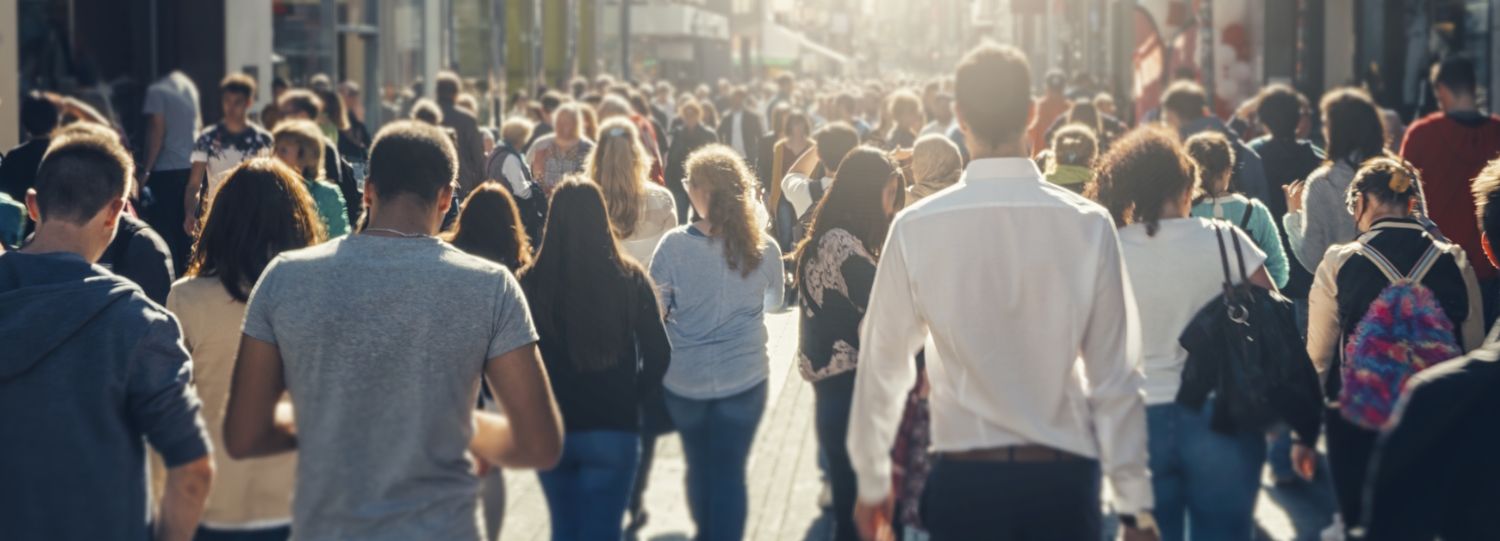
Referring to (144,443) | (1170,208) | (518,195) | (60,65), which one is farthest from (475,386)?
(60,65)

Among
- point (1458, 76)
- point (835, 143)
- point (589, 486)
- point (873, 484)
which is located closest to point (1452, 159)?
point (1458, 76)

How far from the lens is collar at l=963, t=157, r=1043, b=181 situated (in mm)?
3963

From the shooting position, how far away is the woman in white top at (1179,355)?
16.9 ft

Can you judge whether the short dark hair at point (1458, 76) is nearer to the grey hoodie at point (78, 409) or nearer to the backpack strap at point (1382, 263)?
the backpack strap at point (1382, 263)

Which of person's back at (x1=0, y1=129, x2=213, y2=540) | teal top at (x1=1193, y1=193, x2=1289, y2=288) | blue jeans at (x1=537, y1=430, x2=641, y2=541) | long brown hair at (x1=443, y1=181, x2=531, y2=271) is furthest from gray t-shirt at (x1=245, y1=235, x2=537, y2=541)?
teal top at (x1=1193, y1=193, x2=1289, y2=288)

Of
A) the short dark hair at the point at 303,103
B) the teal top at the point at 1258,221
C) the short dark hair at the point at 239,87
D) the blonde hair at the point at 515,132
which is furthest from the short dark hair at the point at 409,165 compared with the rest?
the blonde hair at the point at 515,132

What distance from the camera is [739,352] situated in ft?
21.3

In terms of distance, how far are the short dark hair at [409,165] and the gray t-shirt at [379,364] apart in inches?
6.3

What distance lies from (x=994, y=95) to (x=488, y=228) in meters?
2.26

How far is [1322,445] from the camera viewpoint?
8.91m

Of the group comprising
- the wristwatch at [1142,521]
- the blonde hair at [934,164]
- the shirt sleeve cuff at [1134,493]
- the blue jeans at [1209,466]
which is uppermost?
the blonde hair at [934,164]

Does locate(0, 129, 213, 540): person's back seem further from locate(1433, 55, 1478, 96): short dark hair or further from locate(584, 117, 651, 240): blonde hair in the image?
locate(1433, 55, 1478, 96): short dark hair

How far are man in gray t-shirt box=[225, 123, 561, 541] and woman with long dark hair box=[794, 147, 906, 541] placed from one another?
112 inches

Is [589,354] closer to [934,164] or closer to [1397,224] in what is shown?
[1397,224]
